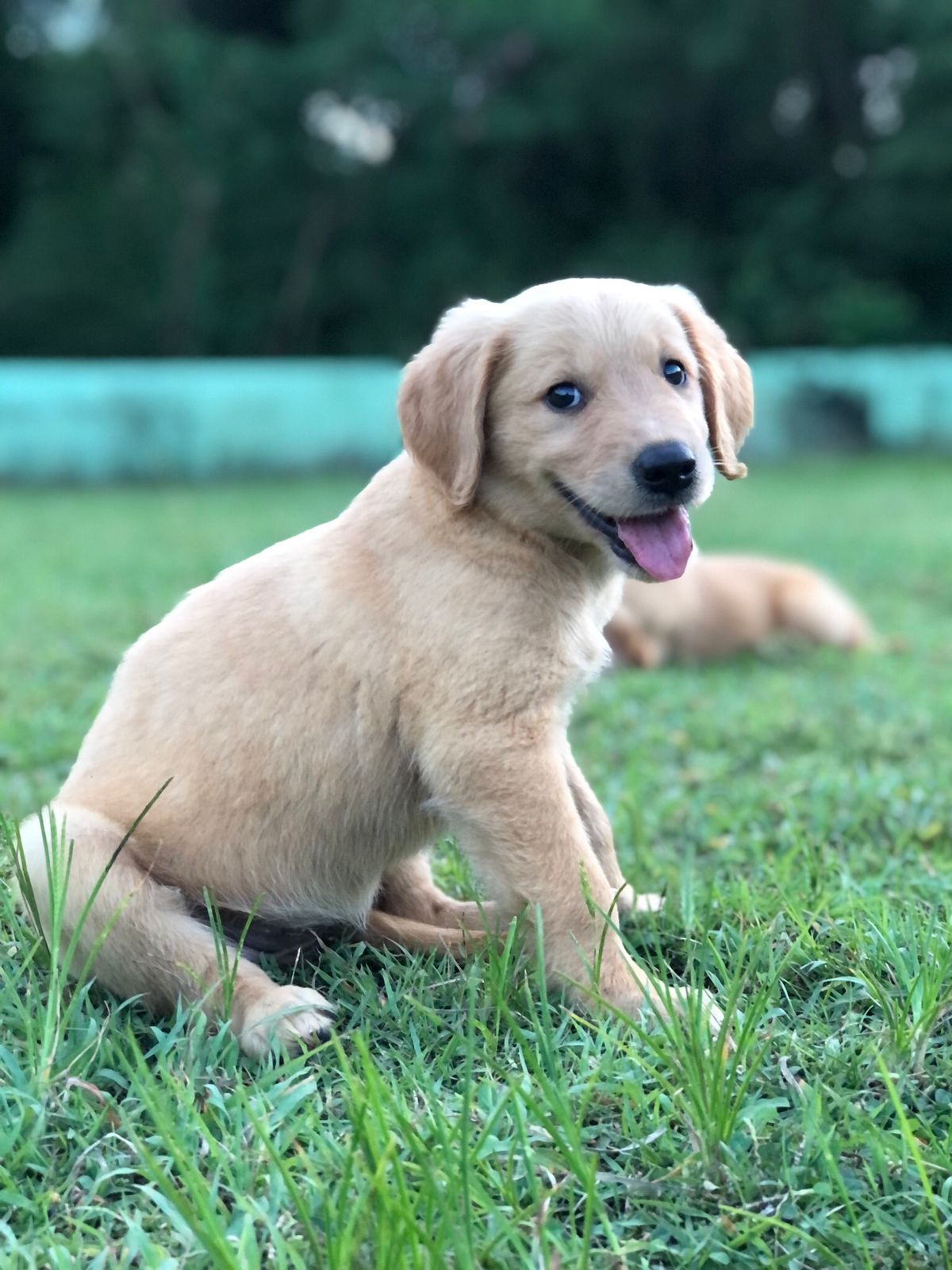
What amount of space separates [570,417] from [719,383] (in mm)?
398

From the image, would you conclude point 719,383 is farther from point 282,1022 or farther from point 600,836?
point 282,1022

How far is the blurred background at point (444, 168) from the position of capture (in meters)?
26.4

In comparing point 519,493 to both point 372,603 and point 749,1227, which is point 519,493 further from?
point 749,1227

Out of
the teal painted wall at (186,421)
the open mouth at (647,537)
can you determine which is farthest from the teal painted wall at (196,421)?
the open mouth at (647,537)

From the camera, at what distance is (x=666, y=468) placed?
2.38 metres

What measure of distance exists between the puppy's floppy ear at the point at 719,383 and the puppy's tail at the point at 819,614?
13.9ft

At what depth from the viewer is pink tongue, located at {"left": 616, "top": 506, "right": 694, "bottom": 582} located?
97.7 inches

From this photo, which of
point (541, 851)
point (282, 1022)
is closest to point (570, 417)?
point (541, 851)

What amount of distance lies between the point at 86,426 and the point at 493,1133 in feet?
54.3

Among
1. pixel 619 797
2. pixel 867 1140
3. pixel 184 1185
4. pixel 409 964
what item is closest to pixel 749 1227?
pixel 867 1140

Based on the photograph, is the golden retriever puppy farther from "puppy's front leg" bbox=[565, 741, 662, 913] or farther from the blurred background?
the blurred background

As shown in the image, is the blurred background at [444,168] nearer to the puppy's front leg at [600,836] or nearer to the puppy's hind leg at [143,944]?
the puppy's front leg at [600,836]

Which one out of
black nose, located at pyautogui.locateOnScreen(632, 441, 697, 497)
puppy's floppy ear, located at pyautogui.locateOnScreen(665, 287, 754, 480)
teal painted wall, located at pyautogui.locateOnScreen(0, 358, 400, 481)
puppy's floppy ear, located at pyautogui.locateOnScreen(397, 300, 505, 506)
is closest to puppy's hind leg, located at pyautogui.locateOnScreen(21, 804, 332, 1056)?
puppy's floppy ear, located at pyautogui.locateOnScreen(397, 300, 505, 506)

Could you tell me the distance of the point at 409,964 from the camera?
2510 millimetres
